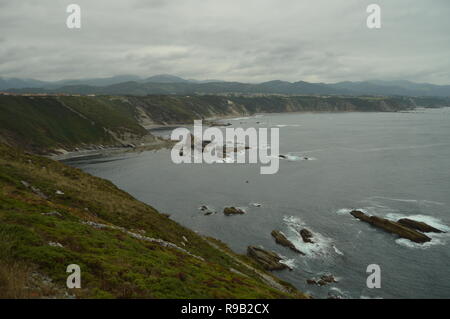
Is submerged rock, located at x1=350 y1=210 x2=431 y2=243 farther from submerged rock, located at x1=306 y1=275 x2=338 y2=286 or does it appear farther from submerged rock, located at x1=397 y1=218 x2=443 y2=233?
submerged rock, located at x1=306 y1=275 x2=338 y2=286

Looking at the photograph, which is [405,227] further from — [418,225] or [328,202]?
[328,202]

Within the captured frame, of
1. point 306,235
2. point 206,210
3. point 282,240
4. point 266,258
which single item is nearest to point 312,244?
point 306,235

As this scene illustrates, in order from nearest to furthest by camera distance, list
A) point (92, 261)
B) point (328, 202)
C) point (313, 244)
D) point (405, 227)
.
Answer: point (92, 261), point (313, 244), point (405, 227), point (328, 202)

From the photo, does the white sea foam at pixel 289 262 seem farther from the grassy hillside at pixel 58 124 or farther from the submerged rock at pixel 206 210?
the grassy hillside at pixel 58 124

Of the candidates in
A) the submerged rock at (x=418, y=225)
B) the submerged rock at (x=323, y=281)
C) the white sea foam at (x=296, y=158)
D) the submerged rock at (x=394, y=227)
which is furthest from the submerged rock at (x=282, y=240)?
the white sea foam at (x=296, y=158)
